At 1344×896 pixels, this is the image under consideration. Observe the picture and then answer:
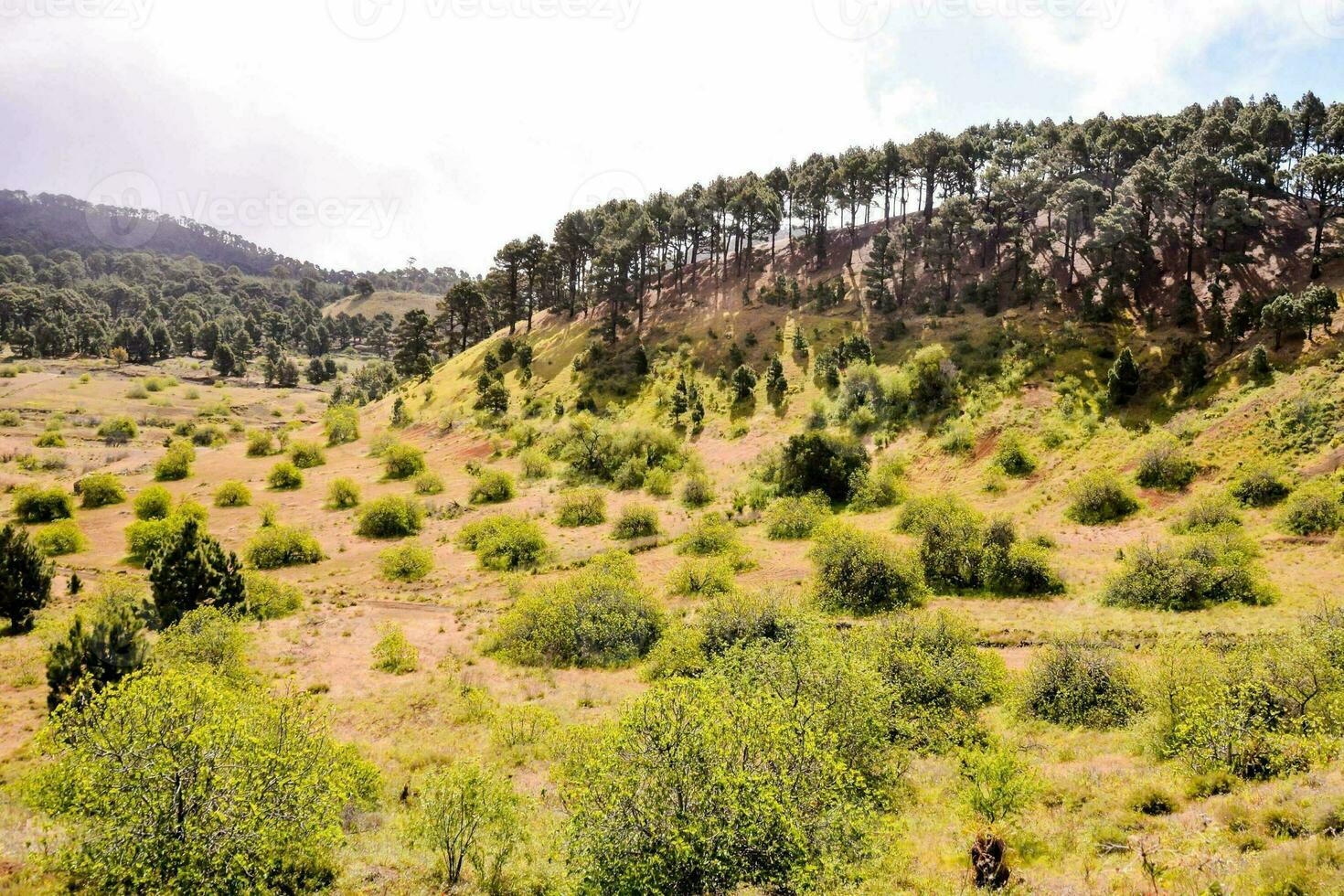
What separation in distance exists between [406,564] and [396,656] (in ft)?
46.3

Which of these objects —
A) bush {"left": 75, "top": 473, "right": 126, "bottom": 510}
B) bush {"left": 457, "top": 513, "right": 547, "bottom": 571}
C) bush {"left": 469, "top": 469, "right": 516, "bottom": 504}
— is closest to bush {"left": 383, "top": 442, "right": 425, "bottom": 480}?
bush {"left": 469, "top": 469, "right": 516, "bottom": 504}

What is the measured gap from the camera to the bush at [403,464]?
63594 millimetres

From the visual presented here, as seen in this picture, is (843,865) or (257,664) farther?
(257,664)

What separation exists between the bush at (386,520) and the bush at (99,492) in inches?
930

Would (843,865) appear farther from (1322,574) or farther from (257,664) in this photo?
(1322,574)

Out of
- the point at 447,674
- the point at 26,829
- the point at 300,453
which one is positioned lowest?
the point at 447,674

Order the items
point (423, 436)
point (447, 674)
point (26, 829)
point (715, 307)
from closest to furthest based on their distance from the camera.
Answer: point (26, 829) → point (447, 674) → point (423, 436) → point (715, 307)

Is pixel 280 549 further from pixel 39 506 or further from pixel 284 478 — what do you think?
pixel 39 506

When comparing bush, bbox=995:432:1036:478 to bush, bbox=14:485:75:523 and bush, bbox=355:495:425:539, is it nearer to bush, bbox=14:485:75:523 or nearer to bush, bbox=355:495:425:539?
bush, bbox=355:495:425:539

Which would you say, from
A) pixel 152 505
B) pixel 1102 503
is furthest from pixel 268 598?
pixel 1102 503

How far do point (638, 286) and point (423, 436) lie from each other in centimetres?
3707

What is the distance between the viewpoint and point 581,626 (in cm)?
2995

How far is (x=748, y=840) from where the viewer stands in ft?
38.9

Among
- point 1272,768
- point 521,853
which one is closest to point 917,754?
point 1272,768
